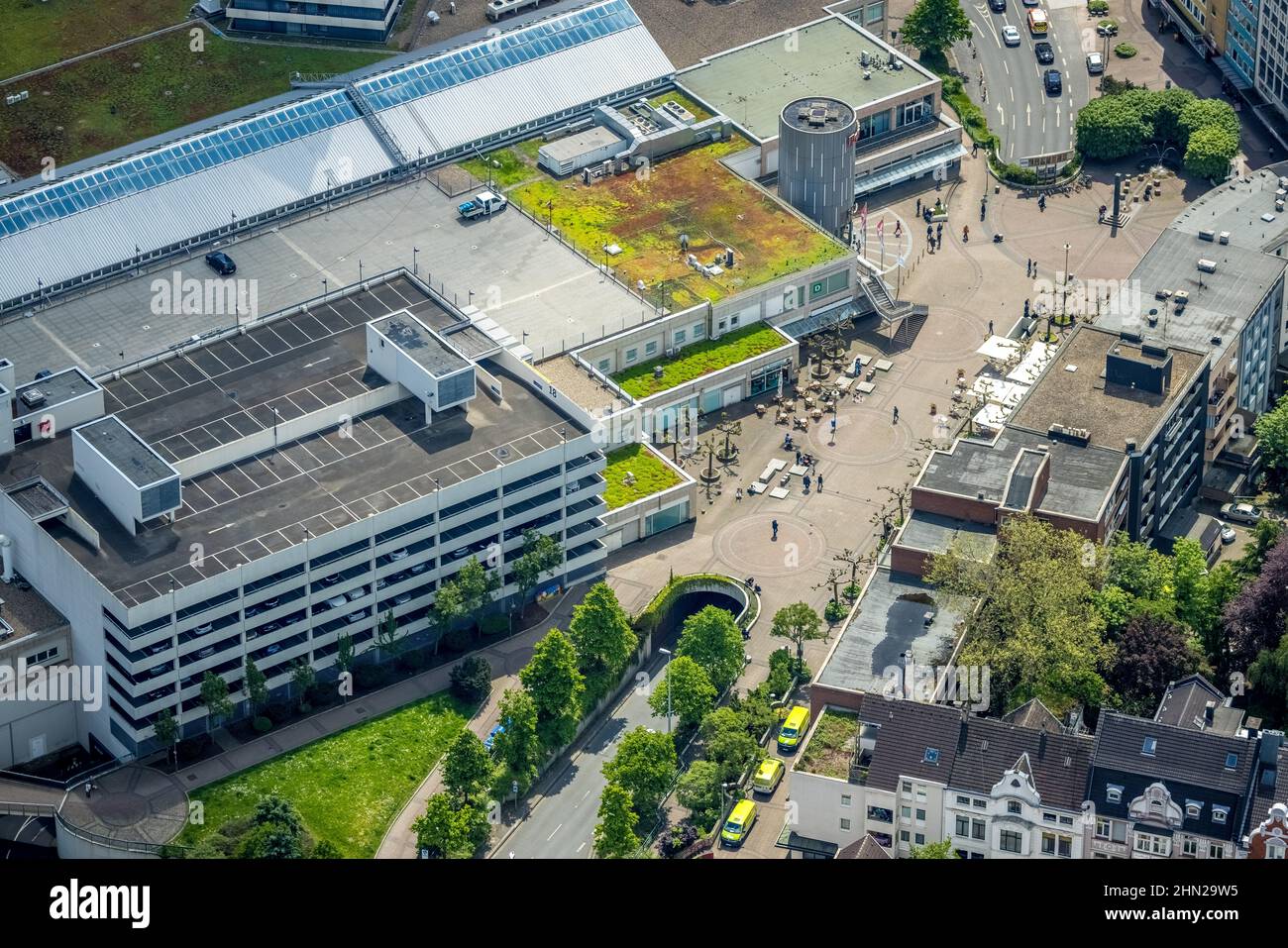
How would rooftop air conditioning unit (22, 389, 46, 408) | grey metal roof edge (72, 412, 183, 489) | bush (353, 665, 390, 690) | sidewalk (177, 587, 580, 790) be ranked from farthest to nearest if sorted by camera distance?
rooftop air conditioning unit (22, 389, 46, 408) → bush (353, 665, 390, 690) → grey metal roof edge (72, 412, 183, 489) → sidewalk (177, 587, 580, 790)

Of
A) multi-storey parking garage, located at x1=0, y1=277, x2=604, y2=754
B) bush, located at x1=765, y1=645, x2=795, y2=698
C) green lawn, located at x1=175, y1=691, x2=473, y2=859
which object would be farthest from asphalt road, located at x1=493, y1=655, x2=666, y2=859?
multi-storey parking garage, located at x1=0, y1=277, x2=604, y2=754

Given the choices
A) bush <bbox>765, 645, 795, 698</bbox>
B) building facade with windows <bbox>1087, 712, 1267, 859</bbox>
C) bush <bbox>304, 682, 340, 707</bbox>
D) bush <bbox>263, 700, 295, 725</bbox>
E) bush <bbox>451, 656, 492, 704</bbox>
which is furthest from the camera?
bush <bbox>304, 682, 340, 707</bbox>

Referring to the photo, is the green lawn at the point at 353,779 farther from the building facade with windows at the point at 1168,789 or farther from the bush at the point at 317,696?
the building facade with windows at the point at 1168,789

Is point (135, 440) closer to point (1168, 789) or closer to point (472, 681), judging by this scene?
point (472, 681)

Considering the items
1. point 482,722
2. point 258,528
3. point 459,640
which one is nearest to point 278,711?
point 258,528

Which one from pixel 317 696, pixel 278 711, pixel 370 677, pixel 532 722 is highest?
pixel 532 722

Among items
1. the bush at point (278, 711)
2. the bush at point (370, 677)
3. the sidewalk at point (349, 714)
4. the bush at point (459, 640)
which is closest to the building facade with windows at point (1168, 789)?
the sidewalk at point (349, 714)

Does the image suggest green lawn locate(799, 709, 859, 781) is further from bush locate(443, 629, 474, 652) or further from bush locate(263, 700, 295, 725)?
bush locate(263, 700, 295, 725)
